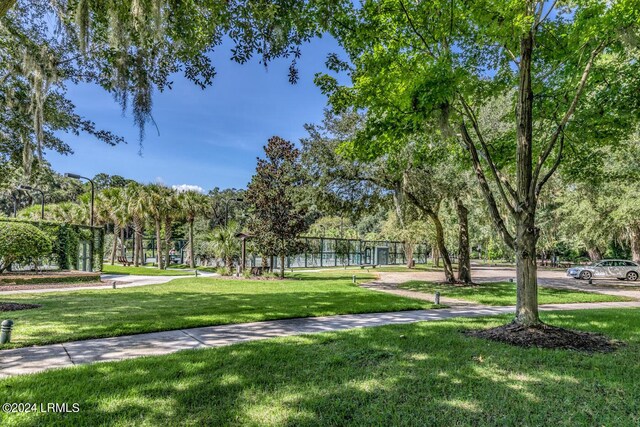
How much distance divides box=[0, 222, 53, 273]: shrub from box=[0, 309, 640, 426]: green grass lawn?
12606mm

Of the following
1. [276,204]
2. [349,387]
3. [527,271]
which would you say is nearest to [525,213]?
[527,271]

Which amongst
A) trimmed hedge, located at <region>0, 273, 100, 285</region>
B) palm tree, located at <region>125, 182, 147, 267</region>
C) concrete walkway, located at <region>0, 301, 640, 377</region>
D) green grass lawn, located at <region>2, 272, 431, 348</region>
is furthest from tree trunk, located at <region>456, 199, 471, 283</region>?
palm tree, located at <region>125, 182, 147, 267</region>

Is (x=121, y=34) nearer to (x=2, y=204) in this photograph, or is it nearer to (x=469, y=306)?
(x=469, y=306)

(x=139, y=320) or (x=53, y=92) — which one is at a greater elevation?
(x=53, y=92)

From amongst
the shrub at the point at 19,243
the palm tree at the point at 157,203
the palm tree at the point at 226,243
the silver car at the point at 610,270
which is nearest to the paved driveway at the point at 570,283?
the silver car at the point at 610,270

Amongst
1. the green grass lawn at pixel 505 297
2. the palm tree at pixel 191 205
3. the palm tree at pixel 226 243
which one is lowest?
the green grass lawn at pixel 505 297

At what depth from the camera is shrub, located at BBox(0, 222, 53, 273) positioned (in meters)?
12.9

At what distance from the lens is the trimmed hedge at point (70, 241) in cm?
1653

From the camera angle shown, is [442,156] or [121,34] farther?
[442,156]

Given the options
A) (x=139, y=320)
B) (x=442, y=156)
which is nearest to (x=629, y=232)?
(x=442, y=156)

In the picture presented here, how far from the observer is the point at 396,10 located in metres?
6.02

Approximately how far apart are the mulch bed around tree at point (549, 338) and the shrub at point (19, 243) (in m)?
15.7

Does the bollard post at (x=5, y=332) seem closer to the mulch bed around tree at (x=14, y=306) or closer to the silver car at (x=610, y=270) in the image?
the mulch bed around tree at (x=14, y=306)

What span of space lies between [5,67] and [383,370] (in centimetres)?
1097
